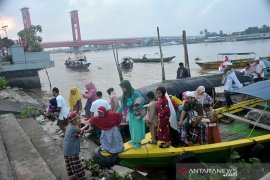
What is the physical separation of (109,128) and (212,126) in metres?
2.02

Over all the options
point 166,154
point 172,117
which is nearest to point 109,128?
point 166,154

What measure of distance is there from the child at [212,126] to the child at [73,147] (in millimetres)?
2405

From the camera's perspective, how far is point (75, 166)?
5.17 meters

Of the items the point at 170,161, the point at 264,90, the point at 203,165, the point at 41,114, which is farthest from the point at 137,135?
the point at 41,114

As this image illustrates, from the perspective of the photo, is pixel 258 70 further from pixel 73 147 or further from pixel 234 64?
pixel 234 64

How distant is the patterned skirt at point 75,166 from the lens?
5148 millimetres

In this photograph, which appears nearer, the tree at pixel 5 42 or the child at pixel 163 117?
the child at pixel 163 117

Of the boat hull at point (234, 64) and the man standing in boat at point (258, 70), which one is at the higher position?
the man standing in boat at point (258, 70)

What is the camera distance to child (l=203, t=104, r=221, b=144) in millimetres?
5582

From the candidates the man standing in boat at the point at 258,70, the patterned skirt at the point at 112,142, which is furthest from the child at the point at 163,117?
the man standing in boat at the point at 258,70

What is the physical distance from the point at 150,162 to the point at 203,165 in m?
0.96

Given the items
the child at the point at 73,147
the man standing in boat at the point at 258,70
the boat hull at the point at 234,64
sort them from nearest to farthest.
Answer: the child at the point at 73,147, the man standing in boat at the point at 258,70, the boat hull at the point at 234,64

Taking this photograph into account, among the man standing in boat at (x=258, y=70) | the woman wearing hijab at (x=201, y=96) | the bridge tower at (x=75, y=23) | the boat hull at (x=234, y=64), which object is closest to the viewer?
the woman wearing hijab at (x=201, y=96)

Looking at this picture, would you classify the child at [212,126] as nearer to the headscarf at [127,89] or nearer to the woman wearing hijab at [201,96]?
the woman wearing hijab at [201,96]
